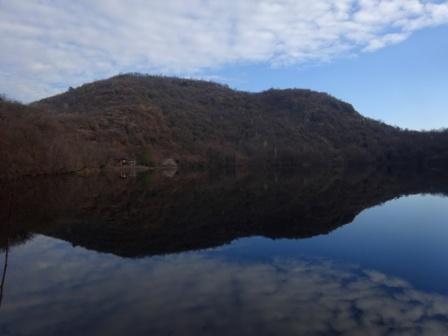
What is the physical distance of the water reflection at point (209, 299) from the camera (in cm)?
865

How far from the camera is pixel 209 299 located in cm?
1026

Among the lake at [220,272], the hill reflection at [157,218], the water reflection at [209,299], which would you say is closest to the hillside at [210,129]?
the hill reflection at [157,218]

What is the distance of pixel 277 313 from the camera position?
9.40m

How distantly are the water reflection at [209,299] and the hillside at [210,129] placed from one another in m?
46.2

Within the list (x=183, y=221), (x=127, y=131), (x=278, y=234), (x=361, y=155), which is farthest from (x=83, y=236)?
(x=361, y=155)

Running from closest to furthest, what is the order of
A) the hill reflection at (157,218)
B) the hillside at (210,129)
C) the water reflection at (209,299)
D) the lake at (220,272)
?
the water reflection at (209,299) → the lake at (220,272) → the hill reflection at (157,218) → the hillside at (210,129)

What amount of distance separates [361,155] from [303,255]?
14067 centimetres

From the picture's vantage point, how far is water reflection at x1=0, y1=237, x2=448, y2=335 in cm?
865

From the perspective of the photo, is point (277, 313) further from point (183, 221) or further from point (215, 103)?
point (215, 103)

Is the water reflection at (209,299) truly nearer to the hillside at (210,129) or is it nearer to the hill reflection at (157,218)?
the hill reflection at (157,218)

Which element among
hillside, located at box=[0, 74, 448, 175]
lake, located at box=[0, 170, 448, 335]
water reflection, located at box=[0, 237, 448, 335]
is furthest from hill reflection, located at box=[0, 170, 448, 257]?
hillside, located at box=[0, 74, 448, 175]

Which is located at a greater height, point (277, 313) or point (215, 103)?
point (215, 103)

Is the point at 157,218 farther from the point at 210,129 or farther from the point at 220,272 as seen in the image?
the point at 210,129

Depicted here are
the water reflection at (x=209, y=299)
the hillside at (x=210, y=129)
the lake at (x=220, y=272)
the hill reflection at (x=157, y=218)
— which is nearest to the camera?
the water reflection at (x=209, y=299)
